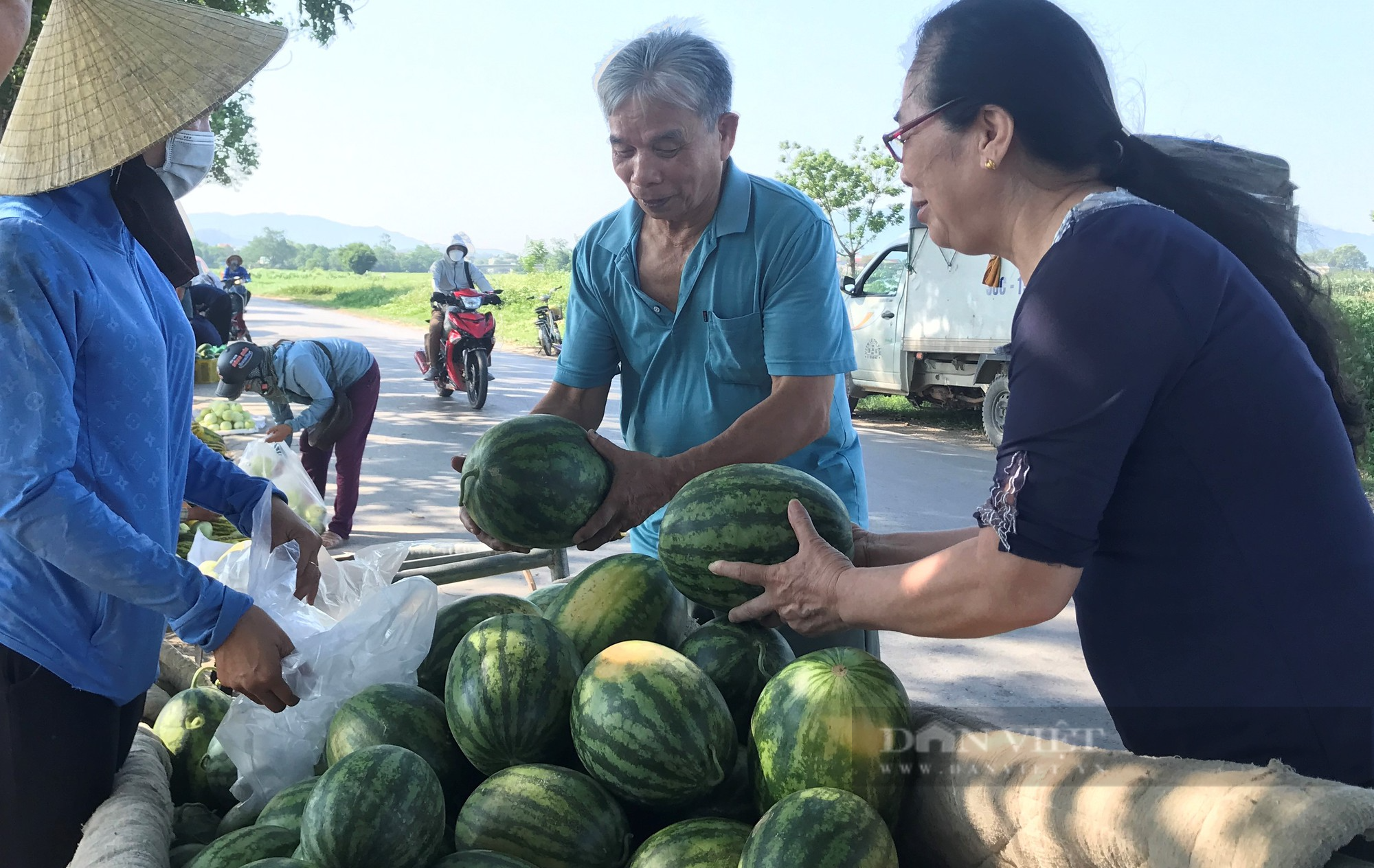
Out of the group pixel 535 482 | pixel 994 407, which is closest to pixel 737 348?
pixel 535 482

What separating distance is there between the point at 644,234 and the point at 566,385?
1.62 ft

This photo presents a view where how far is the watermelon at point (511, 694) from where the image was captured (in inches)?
63.2

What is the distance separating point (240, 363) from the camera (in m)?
6.41

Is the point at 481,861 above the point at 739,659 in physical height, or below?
below

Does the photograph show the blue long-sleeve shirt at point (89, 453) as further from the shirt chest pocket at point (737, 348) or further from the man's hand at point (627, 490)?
the shirt chest pocket at point (737, 348)

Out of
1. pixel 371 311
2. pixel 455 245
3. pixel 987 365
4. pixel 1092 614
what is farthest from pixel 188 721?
pixel 371 311

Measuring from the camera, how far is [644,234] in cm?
272

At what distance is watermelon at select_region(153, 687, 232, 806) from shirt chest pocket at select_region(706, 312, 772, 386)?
4.64ft

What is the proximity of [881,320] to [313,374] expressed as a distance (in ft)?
24.4

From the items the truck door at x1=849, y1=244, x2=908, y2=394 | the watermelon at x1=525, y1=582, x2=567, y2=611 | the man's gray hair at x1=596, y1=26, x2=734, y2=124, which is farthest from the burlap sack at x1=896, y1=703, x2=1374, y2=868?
the truck door at x1=849, y1=244, x2=908, y2=394

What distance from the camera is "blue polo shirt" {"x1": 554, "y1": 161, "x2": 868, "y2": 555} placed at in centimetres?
247

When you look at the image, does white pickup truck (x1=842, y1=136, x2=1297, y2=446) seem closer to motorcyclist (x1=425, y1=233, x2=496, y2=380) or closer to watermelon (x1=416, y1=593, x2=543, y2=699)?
motorcyclist (x1=425, y1=233, x2=496, y2=380)

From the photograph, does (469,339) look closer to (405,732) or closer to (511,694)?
(405,732)

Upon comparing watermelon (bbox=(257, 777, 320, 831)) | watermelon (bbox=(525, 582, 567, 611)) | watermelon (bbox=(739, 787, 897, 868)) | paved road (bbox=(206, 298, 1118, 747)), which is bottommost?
paved road (bbox=(206, 298, 1118, 747))
